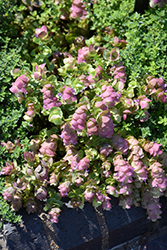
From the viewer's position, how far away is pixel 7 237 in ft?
5.64

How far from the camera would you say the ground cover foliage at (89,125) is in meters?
1.70

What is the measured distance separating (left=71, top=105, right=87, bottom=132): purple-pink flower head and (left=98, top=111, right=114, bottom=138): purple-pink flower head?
0.32ft

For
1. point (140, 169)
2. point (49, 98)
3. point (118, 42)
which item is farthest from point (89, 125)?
point (118, 42)

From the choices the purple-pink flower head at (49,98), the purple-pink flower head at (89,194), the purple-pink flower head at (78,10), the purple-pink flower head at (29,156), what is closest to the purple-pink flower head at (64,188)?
the purple-pink flower head at (89,194)

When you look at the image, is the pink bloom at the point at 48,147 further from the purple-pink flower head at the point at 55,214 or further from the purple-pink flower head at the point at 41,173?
the purple-pink flower head at the point at 55,214

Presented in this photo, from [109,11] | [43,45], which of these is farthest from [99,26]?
[43,45]

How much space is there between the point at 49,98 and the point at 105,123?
0.42 metres

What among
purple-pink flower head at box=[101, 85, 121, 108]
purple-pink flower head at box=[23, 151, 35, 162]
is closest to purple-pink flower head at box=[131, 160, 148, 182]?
purple-pink flower head at box=[101, 85, 121, 108]

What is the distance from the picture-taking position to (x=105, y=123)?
1560mm

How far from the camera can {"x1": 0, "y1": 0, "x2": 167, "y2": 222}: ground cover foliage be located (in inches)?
67.1

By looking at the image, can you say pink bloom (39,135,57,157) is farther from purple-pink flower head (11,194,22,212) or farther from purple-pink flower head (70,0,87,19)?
purple-pink flower head (70,0,87,19)

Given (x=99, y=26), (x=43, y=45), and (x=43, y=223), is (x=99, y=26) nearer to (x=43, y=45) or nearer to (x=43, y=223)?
(x=43, y=45)

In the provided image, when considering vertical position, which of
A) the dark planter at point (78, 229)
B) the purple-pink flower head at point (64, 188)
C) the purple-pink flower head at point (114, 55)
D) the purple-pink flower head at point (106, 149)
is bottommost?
the dark planter at point (78, 229)

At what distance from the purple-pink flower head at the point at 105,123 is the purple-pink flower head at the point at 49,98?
329 millimetres
